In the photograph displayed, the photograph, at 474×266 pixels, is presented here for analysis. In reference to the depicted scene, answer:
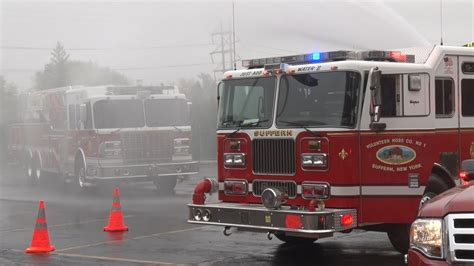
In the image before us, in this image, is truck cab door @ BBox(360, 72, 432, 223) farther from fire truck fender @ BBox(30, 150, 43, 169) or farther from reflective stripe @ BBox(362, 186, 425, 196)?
fire truck fender @ BBox(30, 150, 43, 169)

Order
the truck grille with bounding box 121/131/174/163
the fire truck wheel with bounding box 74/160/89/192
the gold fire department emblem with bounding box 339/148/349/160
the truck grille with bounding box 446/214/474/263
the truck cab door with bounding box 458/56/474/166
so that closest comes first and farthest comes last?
the truck grille with bounding box 446/214/474/263, the gold fire department emblem with bounding box 339/148/349/160, the truck cab door with bounding box 458/56/474/166, the truck grille with bounding box 121/131/174/163, the fire truck wheel with bounding box 74/160/89/192

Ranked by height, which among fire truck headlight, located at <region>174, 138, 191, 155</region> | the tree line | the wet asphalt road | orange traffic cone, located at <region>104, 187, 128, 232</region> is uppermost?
the tree line

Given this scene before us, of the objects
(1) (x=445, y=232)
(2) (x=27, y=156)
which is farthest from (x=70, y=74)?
(1) (x=445, y=232)

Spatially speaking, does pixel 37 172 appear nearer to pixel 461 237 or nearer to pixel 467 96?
pixel 467 96

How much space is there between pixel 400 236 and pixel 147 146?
11.0m

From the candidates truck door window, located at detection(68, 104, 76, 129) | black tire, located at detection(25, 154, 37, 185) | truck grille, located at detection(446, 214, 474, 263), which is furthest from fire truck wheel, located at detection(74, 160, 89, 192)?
truck grille, located at detection(446, 214, 474, 263)

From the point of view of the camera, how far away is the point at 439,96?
319 inches

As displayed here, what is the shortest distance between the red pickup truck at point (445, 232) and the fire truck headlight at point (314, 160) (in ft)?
9.97

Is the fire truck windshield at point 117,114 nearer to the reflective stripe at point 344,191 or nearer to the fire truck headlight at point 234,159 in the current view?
the fire truck headlight at point 234,159

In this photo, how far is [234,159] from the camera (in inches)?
340

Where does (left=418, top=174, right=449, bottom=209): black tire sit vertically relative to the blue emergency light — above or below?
below

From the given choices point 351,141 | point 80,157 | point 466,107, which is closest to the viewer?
point 351,141

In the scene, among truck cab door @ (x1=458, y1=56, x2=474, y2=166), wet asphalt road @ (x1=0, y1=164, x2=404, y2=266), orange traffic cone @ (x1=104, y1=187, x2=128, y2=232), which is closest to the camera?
truck cab door @ (x1=458, y1=56, x2=474, y2=166)

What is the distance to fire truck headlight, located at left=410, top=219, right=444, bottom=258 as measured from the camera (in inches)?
172
